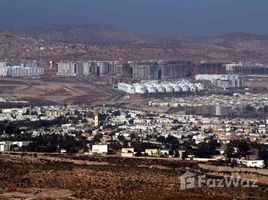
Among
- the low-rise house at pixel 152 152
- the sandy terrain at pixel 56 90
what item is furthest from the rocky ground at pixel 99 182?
the sandy terrain at pixel 56 90

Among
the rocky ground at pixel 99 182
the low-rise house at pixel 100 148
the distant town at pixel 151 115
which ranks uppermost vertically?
the distant town at pixel 151 115

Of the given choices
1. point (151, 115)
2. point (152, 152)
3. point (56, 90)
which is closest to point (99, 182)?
point (152, 152)

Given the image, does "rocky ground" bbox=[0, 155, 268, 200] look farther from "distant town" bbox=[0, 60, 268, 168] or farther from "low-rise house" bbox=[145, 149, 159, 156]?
"distant town" bbox=[0, 60, 268, 168]

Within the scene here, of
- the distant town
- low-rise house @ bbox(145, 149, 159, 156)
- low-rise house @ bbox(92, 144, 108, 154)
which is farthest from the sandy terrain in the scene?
low-rise house @ bbox(145, 149, 159, 156)

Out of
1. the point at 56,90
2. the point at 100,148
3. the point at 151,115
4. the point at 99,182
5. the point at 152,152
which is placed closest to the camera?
the point at 99,182

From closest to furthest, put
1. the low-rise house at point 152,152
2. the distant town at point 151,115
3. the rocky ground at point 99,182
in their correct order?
1. the rocky ground at point 99,182
2. the low-rise house at point 152,152
3. the distant town at point 151,115

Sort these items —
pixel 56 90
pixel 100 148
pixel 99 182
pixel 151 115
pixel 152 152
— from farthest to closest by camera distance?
pixel 56 90 < pixel 151 115 < pixel 100 148 < pixel 152 152 < pixel 99 182

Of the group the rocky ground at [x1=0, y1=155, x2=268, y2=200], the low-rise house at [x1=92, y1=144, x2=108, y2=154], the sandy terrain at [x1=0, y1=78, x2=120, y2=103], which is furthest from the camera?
the sandy terrain at [x1=0, y1=78, x2=120, y2=103]

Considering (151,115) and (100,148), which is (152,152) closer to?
(100,148)

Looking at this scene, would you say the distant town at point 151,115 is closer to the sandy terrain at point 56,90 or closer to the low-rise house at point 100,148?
the low-rise house at point 100,148
